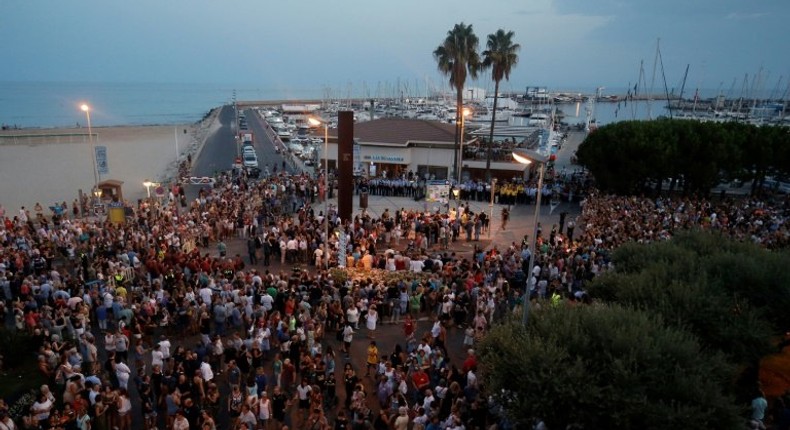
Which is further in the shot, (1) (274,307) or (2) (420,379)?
(1) (274,307)

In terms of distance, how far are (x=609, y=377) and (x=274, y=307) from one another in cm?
972

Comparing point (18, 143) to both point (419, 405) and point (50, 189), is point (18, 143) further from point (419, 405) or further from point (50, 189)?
point (419, 405)

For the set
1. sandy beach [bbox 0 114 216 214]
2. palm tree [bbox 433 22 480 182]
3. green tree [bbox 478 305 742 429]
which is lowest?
sandy beach [bbox 0 114 216 214]

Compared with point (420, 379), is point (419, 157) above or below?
above

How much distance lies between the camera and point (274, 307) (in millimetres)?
15211

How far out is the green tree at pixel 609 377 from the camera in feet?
27.1

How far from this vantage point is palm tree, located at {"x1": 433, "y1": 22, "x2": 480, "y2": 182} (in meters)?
34.6

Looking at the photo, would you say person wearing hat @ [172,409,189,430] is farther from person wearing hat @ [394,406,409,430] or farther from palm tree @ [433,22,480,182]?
palm tree @ [433,22,480,182]

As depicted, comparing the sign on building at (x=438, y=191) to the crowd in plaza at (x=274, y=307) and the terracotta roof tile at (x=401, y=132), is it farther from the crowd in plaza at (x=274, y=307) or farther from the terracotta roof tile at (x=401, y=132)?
the terracotta roof tile at (x=401, y=132)

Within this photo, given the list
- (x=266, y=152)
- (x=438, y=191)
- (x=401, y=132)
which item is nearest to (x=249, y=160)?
(x=266, y=152)

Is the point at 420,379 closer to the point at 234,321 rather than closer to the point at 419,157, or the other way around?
the point at 234,321

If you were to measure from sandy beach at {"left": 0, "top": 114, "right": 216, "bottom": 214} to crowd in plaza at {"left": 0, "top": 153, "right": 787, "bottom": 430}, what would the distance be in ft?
48.6

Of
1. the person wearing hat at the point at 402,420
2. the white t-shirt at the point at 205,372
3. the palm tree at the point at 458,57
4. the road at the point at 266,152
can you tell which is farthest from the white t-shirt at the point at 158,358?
the road at the point at 266,152

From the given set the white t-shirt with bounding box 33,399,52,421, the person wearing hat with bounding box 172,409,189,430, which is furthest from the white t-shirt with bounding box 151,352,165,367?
the person wearing hat with bounding box 172,409,189,430
